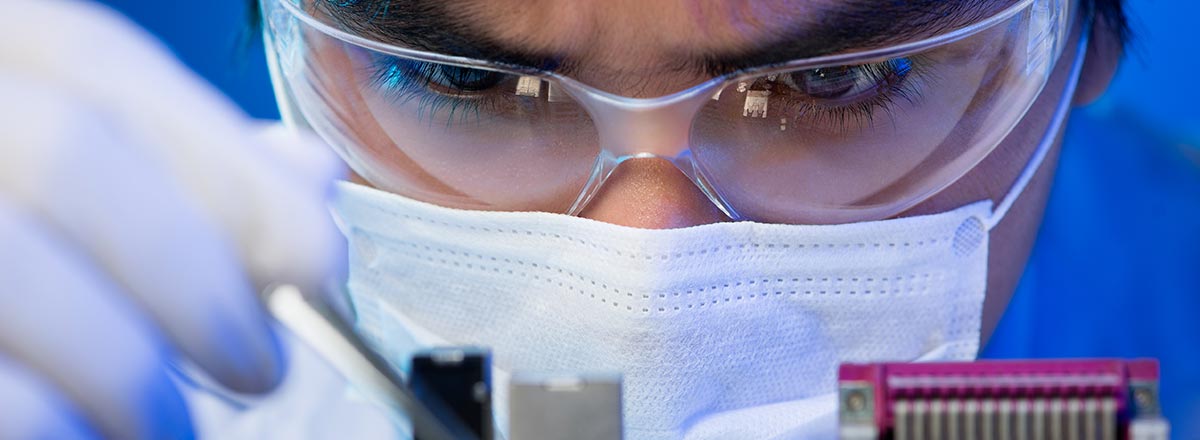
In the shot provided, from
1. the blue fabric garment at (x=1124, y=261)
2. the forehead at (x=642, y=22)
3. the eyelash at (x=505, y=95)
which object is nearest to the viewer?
the forehead at (x=642, y=22)

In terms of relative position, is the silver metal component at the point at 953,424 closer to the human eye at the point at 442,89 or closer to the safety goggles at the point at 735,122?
the safety goggles at the point at 735,122

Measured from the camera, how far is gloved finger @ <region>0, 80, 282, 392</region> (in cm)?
63

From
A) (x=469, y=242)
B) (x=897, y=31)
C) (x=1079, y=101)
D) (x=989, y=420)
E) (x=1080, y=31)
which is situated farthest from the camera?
(x=1079, y=101)

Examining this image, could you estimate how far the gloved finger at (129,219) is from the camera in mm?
634

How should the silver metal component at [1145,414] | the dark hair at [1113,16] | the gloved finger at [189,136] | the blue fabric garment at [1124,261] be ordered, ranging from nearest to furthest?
the silver metal component at [1145,414], the gloved finger at [189,136], the dark hair at [1113,16], the blue fabric garment at [1124,261]

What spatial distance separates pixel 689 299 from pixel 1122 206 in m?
1.16

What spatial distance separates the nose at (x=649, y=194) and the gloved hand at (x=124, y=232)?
0.94 feet

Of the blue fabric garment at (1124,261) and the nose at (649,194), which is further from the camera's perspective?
the blue fabric garment at (1124,261)

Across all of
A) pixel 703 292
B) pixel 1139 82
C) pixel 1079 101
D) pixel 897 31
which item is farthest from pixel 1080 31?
pixel 1139 82

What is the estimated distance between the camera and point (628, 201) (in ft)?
3.20

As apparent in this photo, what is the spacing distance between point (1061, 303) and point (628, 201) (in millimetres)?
1003

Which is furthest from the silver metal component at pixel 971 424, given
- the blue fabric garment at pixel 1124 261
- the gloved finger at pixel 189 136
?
the blue fabric garment at pixel 1124 261

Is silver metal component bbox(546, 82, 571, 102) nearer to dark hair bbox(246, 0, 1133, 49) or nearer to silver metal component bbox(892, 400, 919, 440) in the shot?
silver metal component bbox(892, 400, 919, 440)

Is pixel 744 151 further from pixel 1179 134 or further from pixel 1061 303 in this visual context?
pixel 1179 134
